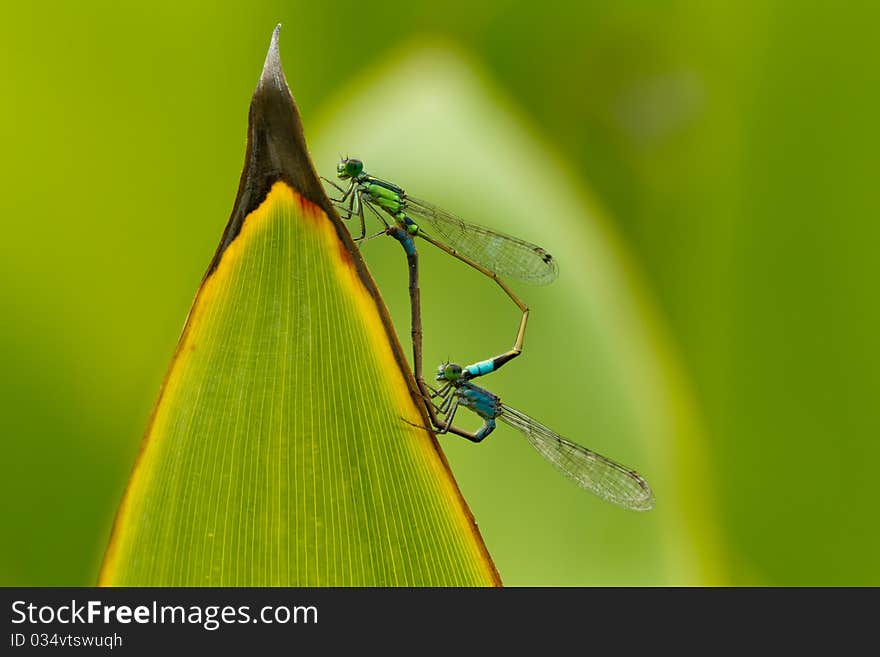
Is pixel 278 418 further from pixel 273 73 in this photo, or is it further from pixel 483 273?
pixel 483 273

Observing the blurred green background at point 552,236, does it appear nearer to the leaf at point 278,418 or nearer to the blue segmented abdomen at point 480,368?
the blue segmented abdomen at point 480,368

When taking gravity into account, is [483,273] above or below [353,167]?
below

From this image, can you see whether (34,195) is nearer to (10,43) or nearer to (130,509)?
(10,43)

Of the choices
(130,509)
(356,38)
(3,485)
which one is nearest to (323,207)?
(130,509)

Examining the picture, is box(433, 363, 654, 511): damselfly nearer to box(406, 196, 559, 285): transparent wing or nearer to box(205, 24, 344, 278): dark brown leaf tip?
box(406, 196, 559, 285): transparent wing

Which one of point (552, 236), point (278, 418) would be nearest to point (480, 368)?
point (552, 236)

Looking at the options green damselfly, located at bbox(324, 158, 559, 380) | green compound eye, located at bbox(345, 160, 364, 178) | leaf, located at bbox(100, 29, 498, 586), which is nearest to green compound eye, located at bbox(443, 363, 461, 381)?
green damselfly, located at bbox(324, 158, 559, 380)
